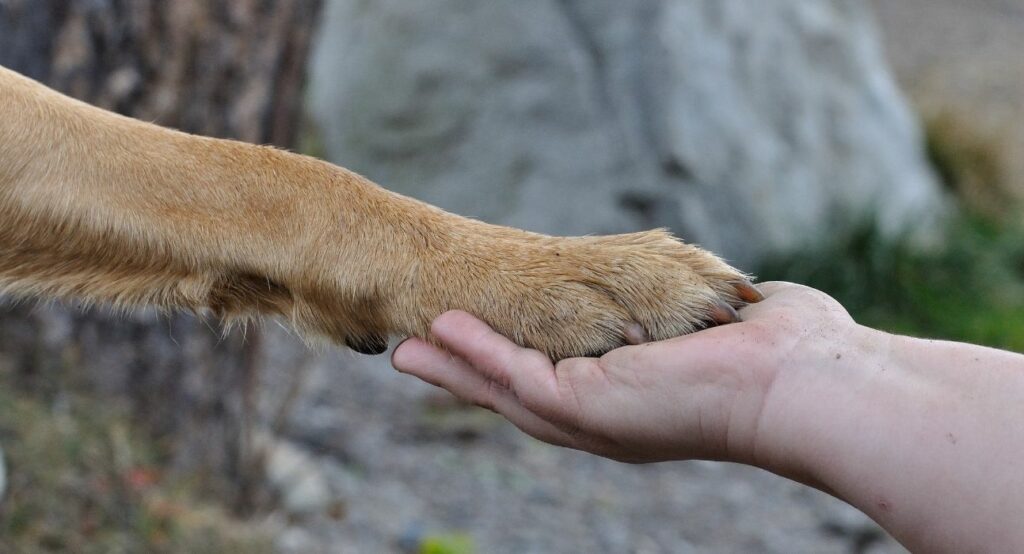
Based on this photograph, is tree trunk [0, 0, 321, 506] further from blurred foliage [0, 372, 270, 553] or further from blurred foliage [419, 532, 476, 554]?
blurred foliage [419, 532, 476, 554]

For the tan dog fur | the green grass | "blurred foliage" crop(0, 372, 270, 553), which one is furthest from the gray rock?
the tan dog fur

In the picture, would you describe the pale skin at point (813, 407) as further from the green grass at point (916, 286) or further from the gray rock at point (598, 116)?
the green grass at point (916, 286)

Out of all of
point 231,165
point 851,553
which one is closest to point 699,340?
point 231,165

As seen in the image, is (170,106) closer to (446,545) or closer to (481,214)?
(446,545)

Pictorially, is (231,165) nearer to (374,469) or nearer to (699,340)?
(699,340)

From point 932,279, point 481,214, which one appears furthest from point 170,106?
point 932,279

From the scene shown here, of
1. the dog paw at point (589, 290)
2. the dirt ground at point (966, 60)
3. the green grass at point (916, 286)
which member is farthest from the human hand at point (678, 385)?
the dirt ground at point (966, 60)
